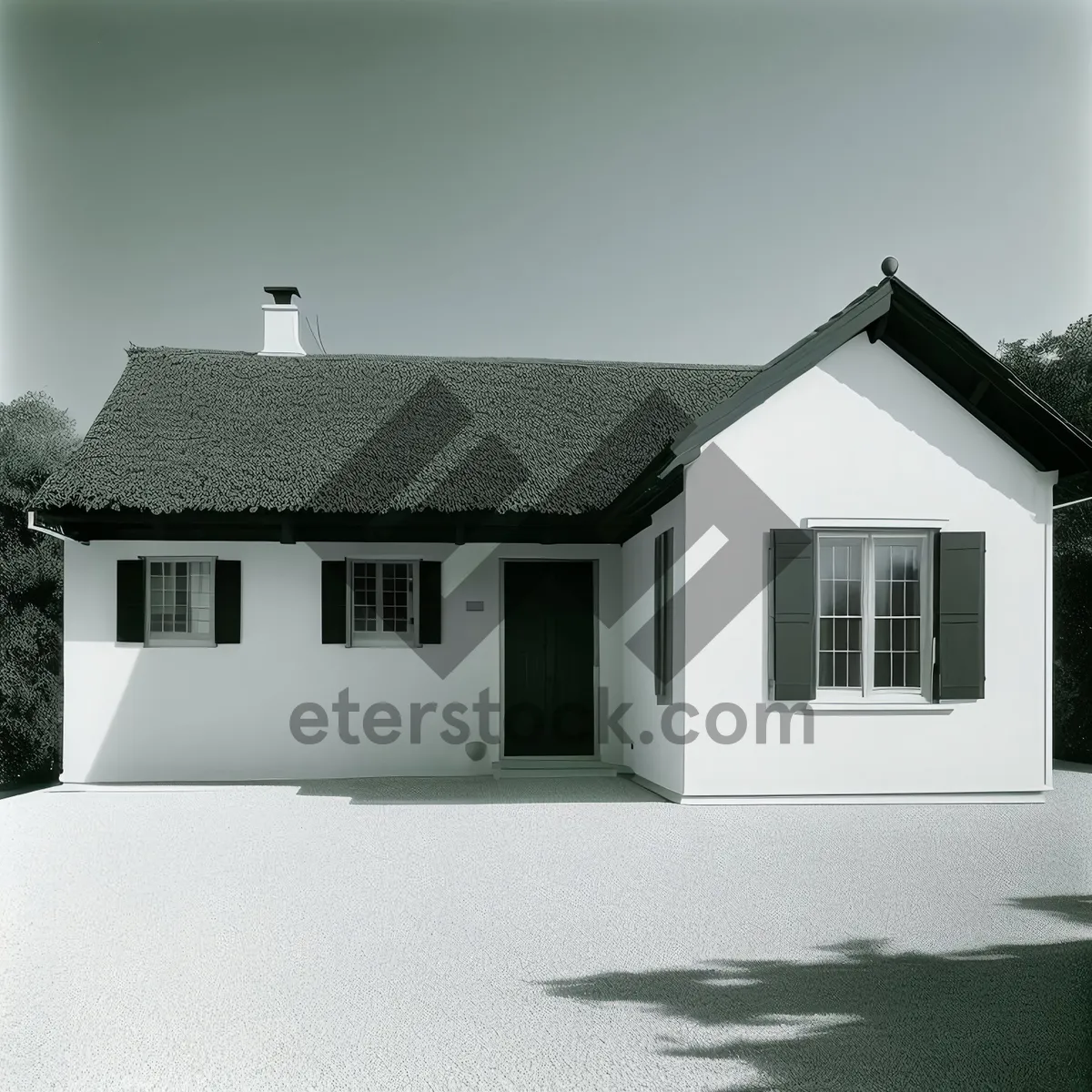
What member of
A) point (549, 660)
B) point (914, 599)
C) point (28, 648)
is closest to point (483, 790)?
point (549, 660)

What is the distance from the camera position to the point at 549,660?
12.5 m

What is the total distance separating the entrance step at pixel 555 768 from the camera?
11805 mm

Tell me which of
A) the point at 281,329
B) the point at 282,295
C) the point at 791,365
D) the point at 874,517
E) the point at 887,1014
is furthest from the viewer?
the point at 282,295

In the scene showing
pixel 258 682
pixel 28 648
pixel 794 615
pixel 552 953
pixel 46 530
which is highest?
pixel 46 530

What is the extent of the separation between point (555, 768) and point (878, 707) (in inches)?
162

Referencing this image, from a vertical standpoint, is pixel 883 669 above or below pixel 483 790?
above

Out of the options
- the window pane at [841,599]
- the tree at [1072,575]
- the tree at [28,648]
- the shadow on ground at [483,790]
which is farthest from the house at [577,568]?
the tree at [28,648]

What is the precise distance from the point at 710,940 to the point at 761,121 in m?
5.57

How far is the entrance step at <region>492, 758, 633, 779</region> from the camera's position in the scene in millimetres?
11805

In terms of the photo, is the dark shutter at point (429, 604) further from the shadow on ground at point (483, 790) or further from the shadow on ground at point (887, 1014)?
the shadow on ground at point (887, 1014)

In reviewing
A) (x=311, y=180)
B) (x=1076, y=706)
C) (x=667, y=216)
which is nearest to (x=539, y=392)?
(x=667, y=216)

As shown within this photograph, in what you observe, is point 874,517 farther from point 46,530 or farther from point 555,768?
point 46,530

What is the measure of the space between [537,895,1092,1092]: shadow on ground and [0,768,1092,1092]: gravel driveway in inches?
0.6

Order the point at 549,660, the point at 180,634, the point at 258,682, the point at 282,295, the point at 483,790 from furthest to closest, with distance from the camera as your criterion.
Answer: the point at 282,295, the point at 549,660, the point at 180,634, the point at 258,682, the point at 483,790
